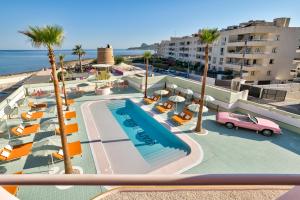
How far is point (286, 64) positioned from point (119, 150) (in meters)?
47.9

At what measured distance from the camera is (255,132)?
683 inches

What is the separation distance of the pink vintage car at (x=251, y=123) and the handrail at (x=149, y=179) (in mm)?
17615

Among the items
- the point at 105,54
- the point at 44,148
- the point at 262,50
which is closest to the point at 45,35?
the point at 44,148

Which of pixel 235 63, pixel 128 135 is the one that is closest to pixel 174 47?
pixel 235 63

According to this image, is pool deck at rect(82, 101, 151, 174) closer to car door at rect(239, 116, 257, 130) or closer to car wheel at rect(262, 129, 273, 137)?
car door at rect(239, 116, 257, 130)

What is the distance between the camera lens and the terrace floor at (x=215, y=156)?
991cm

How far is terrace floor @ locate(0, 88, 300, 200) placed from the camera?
9906 mm

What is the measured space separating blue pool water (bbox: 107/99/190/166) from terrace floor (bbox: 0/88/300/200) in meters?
1.27

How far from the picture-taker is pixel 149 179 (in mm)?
1433

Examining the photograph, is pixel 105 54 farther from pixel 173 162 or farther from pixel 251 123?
pixel 173 162

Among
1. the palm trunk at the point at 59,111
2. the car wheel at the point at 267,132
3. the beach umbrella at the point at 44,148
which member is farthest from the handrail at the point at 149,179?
the car wheel at the point at 267,132

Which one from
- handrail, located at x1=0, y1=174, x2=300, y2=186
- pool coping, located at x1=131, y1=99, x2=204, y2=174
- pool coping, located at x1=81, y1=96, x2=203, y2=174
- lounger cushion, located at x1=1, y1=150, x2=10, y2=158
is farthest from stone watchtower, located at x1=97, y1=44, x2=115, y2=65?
handrail, located at x1=0, y1=174, x2=300, y2=186

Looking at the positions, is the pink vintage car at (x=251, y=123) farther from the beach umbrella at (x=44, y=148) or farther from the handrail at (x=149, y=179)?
the handrail at (x=149, y=179)

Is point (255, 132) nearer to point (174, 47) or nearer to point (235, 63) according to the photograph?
point (235, 63)
